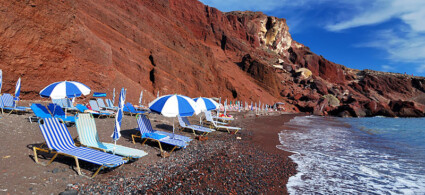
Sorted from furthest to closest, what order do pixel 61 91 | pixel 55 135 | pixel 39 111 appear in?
1. pixel 61 91
2. pixel 39 111
3. pixel 55 135

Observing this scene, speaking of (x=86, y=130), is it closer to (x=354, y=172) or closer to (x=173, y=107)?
(x=173, y=107)

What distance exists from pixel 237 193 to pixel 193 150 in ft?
9.87

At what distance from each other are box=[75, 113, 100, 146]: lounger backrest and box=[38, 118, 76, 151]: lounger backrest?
30cm

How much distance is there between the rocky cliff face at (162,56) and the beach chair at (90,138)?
32.3 feet

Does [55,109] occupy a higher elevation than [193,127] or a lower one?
higher

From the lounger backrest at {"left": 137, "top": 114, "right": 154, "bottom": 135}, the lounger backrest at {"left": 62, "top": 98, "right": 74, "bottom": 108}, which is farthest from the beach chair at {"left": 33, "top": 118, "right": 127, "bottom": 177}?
the lounger backrest at {"left": 62, "top": 98, "right": 74, "bottom": 108}

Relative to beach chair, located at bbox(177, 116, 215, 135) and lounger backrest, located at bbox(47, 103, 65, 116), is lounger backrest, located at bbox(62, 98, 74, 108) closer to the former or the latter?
lounger backrest, located at bbox(47, 103, 65, 116)

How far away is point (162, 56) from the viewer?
25.7 meters

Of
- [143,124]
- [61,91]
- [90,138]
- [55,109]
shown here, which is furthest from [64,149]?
[55,109]

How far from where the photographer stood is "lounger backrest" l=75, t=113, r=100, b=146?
205 inches

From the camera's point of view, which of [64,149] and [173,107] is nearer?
[64,149]

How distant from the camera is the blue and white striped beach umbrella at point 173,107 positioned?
674 cm

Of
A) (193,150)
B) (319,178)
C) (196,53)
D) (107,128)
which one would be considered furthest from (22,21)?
(196,53)

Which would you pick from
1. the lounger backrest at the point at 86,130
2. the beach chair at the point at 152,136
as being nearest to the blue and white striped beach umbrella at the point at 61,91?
the beach chair at the point at 152,136
